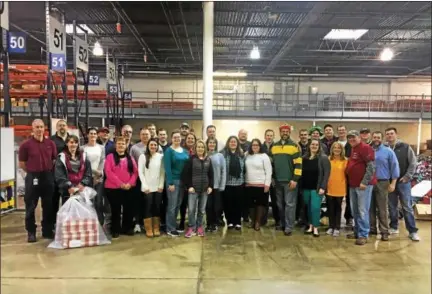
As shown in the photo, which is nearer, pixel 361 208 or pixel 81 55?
pixel 361 208

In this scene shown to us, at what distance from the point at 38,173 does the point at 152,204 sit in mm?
1488

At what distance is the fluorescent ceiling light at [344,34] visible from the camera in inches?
515

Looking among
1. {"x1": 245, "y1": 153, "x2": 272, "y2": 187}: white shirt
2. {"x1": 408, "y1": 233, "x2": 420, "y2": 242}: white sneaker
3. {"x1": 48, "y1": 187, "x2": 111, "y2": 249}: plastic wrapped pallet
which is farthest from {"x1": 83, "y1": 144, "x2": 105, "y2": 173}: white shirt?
{"x1": 408, "y1": 233, "x2": 420, "y2": 242}: white sneaker

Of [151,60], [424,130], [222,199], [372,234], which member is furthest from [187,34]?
[424,130]

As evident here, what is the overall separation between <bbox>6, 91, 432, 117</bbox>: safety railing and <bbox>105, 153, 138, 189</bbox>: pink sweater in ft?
34.5

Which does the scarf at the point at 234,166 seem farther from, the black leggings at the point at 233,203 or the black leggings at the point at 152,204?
Answer: the black leggings at the point at 152,204

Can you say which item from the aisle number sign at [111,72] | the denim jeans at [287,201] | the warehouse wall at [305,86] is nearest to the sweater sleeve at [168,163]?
the denim jeans at [287,201]

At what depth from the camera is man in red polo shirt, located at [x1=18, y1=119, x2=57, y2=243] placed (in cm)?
459

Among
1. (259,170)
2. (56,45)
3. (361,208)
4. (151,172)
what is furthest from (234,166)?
(56,45)

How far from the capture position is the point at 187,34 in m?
13.1

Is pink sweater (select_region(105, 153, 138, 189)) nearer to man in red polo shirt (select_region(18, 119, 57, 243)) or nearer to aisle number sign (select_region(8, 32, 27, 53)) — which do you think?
man in red polo shirt (select_region(18, 119, 57, 243))

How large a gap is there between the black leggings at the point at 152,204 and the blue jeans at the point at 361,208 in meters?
2.61

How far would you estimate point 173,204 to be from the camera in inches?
200

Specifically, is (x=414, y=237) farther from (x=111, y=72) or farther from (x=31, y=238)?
(x=111, y=72)
